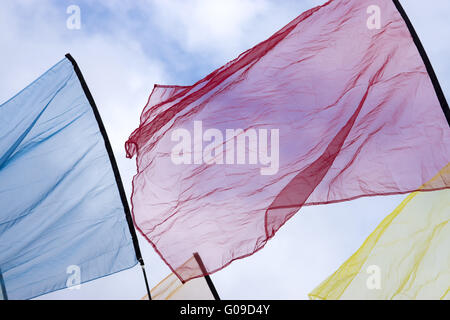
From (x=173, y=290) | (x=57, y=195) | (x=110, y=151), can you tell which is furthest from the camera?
(x=110, y=151)

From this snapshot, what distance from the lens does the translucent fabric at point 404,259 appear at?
7023 millimetres

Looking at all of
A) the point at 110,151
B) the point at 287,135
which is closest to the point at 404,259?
the point at 287,135

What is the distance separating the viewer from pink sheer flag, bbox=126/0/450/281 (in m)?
6.71

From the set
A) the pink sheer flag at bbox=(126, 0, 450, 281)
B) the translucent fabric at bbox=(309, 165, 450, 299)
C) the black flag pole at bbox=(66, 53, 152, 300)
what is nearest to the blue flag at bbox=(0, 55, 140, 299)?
the black flag pole at bbox=(66, 53, 152, 300)

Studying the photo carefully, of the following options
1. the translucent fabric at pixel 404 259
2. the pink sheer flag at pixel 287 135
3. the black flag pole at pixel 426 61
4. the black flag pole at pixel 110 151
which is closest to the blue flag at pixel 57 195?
the black flag pole at pixel 110 151

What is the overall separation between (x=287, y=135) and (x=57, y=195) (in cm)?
345

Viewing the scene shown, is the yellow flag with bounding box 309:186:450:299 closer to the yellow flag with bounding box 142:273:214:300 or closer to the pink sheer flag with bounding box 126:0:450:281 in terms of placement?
the pink sheer flag with bounding box 126:0:450:281

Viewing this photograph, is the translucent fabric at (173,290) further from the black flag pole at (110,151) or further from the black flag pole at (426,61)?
the black flag pole at (426,61)

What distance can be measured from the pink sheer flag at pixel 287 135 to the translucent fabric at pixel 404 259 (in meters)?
1.13

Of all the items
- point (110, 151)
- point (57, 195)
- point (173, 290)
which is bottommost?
point (173, 290)

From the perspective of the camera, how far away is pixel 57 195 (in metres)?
8.38

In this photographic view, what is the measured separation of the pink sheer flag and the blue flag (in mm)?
1518

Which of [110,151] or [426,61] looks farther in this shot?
[110,151]

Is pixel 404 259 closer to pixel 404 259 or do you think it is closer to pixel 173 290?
pixel 404 259
